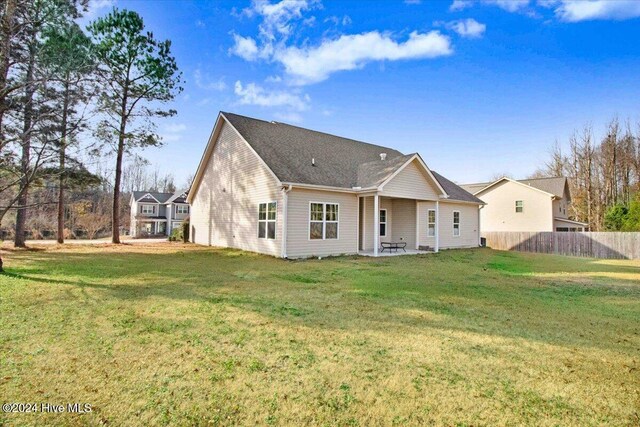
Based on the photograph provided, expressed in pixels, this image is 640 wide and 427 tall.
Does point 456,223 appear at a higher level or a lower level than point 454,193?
lower

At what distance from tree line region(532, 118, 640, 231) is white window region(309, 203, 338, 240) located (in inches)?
1188

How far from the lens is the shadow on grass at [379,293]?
5.32 metres

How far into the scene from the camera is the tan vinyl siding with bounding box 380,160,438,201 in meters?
15.6

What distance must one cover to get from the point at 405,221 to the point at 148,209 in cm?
4240

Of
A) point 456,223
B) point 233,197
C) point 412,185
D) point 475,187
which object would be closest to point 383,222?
point 412,185

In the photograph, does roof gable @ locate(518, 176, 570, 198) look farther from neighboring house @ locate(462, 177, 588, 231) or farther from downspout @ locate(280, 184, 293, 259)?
downspout @ locate(280, 184, 293, 259)

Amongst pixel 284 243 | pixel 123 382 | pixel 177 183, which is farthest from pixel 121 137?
pixel 177 183

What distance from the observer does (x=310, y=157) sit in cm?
1650

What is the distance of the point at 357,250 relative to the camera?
15633 mm

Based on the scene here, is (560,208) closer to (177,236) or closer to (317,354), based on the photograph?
(177,236)

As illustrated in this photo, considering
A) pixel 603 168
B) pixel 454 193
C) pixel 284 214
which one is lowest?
pixel 284 214

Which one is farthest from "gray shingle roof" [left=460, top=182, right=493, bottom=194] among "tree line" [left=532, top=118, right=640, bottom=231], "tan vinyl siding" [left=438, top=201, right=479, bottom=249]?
"tan vinyl siding" [left=438, top=201, right=479, bottom=249]

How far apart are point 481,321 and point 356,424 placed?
3.75 m

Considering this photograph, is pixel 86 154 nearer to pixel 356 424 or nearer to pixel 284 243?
pixel 284 243
